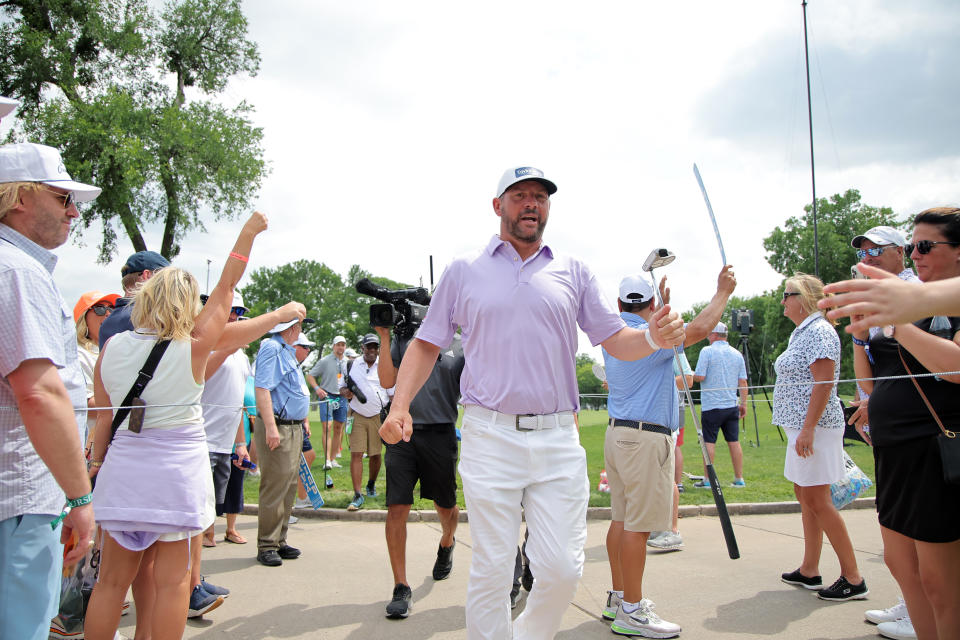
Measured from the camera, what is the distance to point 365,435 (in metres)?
9.59

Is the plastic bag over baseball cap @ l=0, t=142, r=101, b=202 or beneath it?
beneath

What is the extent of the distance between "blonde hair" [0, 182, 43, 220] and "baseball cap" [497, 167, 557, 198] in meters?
2.09

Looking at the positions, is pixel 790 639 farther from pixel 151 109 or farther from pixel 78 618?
pixel 151 109

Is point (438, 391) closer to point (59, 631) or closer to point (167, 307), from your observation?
point (167, 307)

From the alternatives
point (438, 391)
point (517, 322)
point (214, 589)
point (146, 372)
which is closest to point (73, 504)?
point (146, 372)

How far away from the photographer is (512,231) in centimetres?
346

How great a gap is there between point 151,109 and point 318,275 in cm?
5294

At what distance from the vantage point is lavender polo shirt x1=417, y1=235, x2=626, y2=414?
3211mm

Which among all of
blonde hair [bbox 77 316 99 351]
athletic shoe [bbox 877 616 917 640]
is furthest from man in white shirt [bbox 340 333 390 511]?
athletic shoe [bbox 877 616 917 640]

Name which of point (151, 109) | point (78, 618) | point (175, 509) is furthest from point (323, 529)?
point (151, 109)

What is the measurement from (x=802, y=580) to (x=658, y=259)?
284 cm

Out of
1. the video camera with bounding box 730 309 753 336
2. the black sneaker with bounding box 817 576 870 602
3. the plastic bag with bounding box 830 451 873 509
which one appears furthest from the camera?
the video camera with bounding box 730 309 753 336

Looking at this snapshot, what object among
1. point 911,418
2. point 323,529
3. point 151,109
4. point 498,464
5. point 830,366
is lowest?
point 323,529

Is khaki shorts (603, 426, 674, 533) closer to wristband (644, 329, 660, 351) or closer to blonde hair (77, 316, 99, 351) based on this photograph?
wristband (644, 329, 660, 351)
